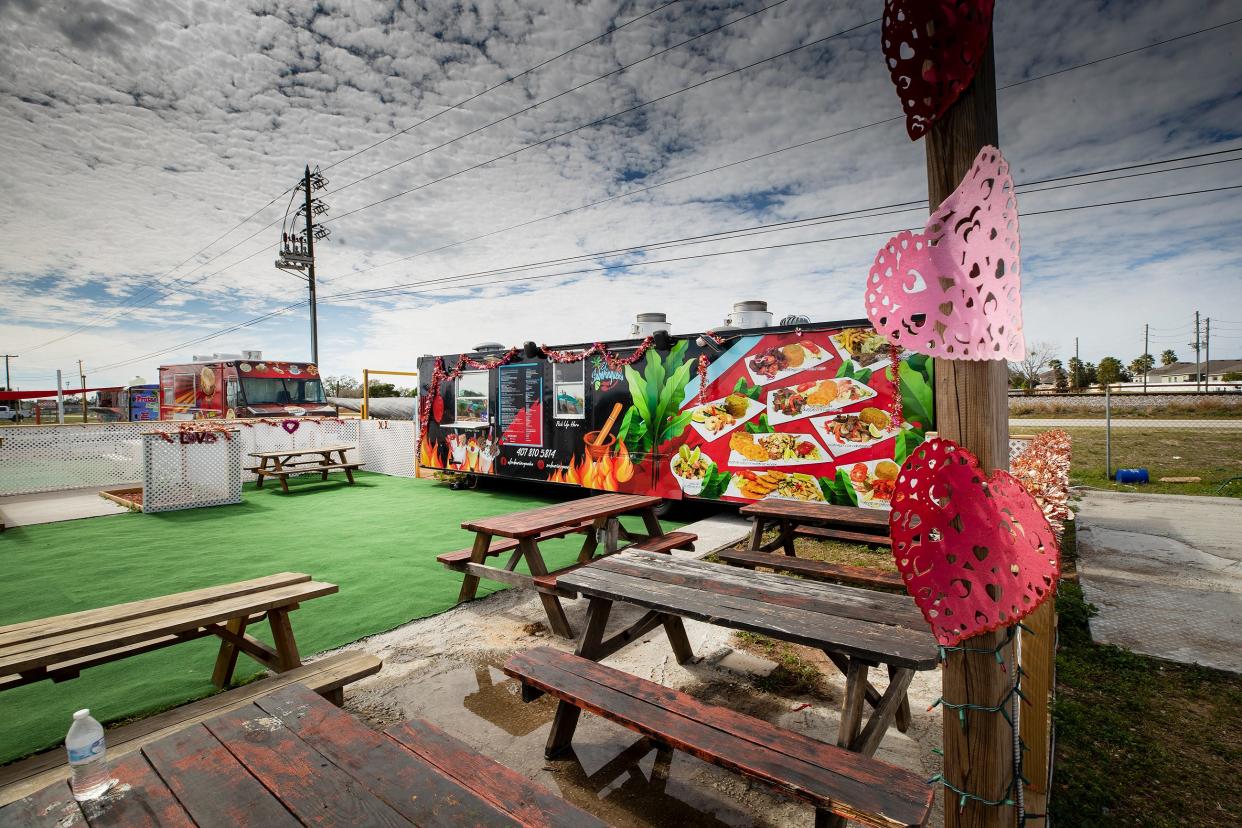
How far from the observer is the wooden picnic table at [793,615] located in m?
2.15

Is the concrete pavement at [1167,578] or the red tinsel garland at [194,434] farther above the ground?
the red tinsel garland at [194,434]

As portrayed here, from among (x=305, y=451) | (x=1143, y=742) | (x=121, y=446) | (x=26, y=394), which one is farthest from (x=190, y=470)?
(x=26, y=394)

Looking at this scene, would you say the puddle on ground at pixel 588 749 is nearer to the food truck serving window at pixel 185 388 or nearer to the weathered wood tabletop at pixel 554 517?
the weathered wood tabletop at pixel 554 517

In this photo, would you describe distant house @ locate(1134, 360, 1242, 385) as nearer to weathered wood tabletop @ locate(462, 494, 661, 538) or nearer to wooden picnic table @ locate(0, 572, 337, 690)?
weathered wood tabletop @ locate(462, 494, 661, 538)

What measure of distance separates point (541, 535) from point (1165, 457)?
A: 52.4ft

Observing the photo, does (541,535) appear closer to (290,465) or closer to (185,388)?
(290,465)

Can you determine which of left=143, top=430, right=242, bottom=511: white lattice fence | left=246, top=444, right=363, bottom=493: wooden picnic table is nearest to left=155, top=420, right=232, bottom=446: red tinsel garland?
left=143, top=430, right=242, bottom=511: white lattice fence

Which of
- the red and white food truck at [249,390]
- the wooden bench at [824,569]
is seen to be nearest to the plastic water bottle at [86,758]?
the wooden bench at [824,569]

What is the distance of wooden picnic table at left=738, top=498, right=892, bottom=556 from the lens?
4.37 meters

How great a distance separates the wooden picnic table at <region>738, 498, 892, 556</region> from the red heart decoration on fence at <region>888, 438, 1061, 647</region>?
3.18m

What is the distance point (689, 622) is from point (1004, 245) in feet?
11.5

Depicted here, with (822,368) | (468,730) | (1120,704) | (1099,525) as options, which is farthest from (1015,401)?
(468,730)

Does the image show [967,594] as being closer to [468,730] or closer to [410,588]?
[468,730]

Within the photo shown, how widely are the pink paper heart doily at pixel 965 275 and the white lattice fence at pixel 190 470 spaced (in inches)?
399
